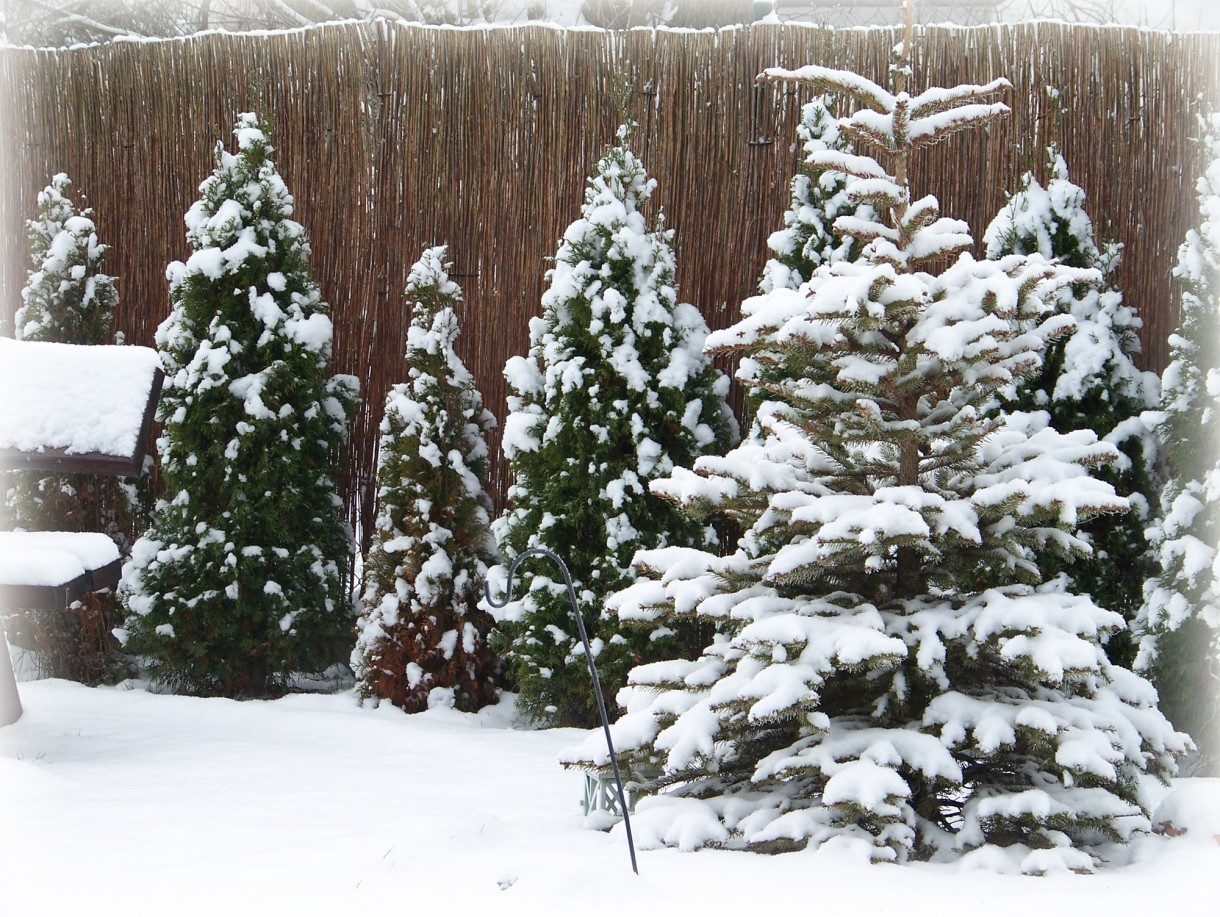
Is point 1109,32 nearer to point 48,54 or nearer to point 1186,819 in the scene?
point 1186,819

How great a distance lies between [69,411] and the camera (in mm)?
4129

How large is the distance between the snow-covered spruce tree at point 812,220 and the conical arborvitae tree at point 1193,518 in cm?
160

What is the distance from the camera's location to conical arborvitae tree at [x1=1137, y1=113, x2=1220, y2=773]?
4910 mm

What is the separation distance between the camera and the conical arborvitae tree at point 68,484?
22.2 feet

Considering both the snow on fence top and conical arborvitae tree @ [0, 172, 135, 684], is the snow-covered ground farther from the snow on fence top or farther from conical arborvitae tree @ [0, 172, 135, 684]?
conical arborvitae tree @ [0, 172, 135, 684]

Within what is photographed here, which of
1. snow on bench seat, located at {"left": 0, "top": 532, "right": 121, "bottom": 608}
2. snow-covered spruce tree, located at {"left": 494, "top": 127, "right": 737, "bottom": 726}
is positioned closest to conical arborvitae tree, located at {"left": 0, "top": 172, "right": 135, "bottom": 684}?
snow on bench seat, located at {"left": 0, "top": 532, "right": 121, "bottom": 608}

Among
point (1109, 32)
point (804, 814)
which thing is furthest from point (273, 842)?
point (1109, 32)

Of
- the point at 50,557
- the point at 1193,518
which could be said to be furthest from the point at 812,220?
the point at 50,557

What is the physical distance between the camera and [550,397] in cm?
591

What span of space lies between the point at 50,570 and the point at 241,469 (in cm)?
233

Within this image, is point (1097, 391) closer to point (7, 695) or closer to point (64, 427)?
point (64, 427)

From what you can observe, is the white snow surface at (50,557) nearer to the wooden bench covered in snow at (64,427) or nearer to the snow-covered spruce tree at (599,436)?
the wooden bench covered in snow at (64,427)

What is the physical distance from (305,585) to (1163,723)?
460 centimetres

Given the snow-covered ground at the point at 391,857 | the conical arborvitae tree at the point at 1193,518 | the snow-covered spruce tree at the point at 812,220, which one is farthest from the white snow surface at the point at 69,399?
the conical arborvitae tree at the point at 1193,518
